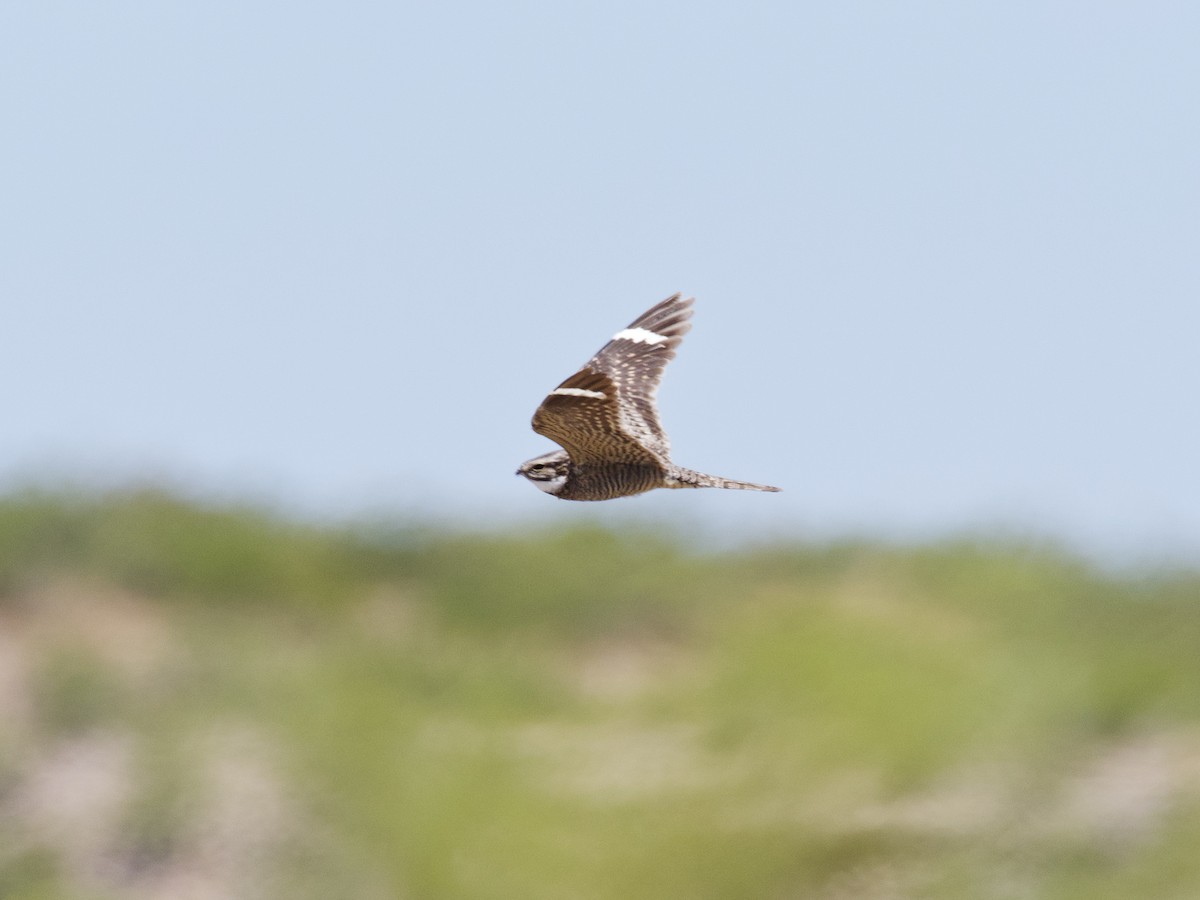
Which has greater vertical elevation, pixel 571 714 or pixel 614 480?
pixel 571 714

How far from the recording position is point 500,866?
10656 mm

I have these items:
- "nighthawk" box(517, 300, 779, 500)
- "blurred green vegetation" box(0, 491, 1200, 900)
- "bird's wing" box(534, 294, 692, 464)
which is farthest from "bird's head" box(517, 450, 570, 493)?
"blurred green vegetation" box(0, 491, 1200, 900)

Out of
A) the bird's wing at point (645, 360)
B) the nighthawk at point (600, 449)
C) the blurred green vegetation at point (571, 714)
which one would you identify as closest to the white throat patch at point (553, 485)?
the nighthawk at point (600, 449)

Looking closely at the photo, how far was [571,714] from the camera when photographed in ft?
48.9

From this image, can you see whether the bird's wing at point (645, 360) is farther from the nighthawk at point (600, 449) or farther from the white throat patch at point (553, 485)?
the white throat patch at point (553, 485)

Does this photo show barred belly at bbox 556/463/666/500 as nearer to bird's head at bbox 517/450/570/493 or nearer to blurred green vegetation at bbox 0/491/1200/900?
bird's head at bbox 517/450/570/493

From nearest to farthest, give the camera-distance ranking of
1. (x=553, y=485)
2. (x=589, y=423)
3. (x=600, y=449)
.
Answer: (x=589, y=423) < (x=600, y=449) < (x=553, y=485)

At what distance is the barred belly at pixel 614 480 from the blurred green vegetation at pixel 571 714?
→ 16.8 feet

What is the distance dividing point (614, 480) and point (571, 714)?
961 centimetres

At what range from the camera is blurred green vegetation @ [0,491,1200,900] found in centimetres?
1148

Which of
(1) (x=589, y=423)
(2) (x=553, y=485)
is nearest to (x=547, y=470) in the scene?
(2) (x=553, y=485)

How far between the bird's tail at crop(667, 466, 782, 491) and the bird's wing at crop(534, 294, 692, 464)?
0.18m

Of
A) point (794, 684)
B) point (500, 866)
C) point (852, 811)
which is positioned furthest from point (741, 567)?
point (500, 866)

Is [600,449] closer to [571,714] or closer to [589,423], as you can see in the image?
[589,423]
